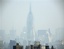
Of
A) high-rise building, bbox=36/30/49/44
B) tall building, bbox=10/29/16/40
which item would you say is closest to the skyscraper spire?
high-rise building, bbox=36/30/49/44

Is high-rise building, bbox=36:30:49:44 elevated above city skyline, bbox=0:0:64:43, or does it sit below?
below

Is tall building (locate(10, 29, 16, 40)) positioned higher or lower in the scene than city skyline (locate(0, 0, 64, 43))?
lower

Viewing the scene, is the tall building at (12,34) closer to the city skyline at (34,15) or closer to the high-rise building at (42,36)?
the city skyline at (34,15)

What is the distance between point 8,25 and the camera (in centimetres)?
266

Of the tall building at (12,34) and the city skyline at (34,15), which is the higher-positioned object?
the city skyline at (34,15)

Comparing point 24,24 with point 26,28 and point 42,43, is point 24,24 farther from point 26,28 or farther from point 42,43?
point 42,43

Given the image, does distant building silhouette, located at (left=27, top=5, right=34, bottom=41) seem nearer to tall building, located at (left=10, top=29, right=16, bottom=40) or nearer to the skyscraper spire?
the skyscraper spire

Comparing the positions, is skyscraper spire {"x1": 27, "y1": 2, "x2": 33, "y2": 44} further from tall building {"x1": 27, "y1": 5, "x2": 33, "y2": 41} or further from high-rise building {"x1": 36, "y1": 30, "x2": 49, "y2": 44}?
high-rise building {"x1": 36, "y1": 30, "x2": 49, "y2": 44}

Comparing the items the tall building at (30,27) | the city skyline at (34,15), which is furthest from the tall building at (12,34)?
the tall building at (30,27)

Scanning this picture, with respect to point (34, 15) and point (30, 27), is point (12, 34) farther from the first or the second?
point (34, 15)

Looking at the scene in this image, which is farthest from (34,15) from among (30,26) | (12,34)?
(12,34)

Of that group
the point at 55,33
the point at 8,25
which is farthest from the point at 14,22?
the point at 55,33

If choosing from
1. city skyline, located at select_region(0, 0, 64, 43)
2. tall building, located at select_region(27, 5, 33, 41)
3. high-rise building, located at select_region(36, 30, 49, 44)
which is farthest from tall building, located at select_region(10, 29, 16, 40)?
high-rise building, located at select_region(36, 30, 49, 44)

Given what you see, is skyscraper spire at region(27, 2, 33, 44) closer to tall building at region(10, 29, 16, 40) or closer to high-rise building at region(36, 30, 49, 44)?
high-rise building at region(36, 30, 49, 44)
